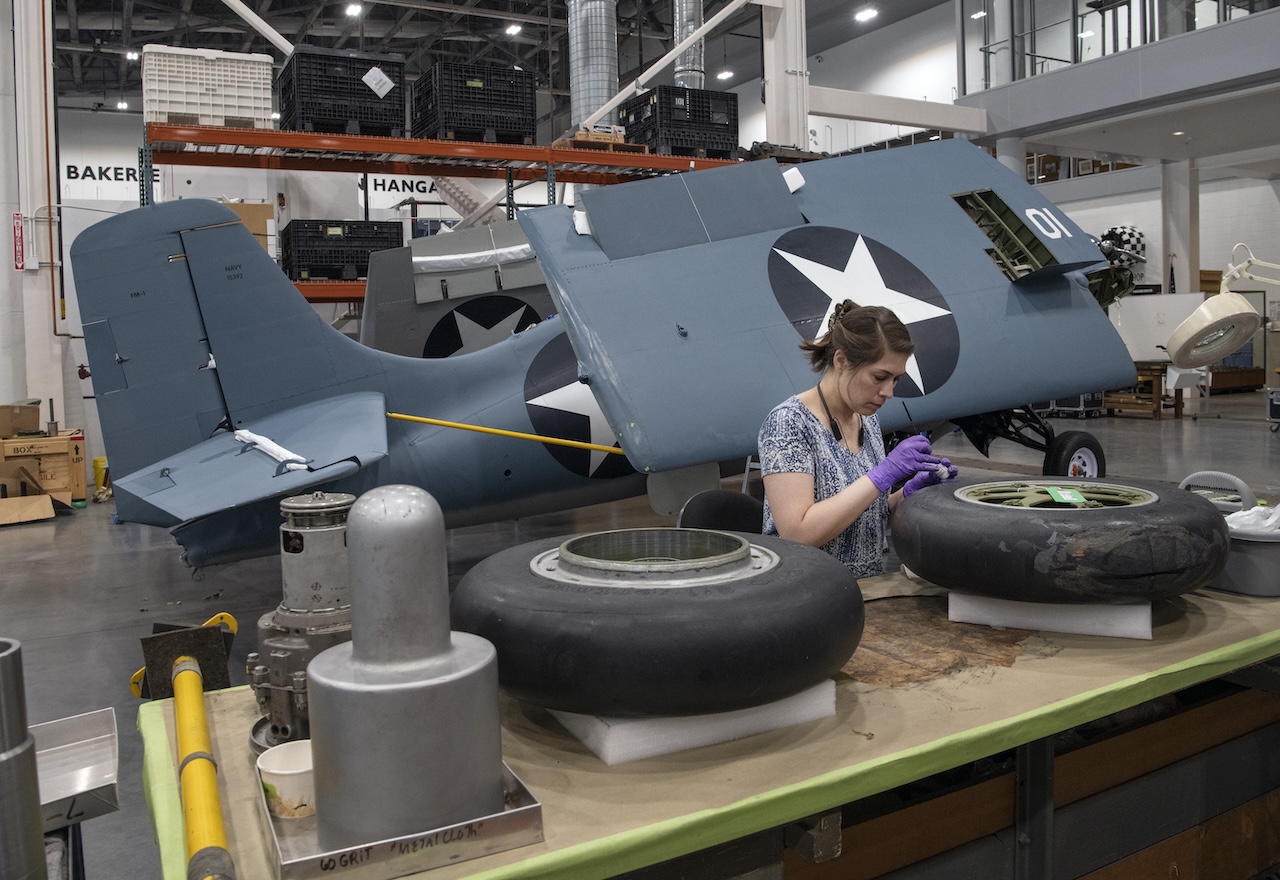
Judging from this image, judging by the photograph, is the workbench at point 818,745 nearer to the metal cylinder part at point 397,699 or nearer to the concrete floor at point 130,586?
the metal cylinder part at point 397,699

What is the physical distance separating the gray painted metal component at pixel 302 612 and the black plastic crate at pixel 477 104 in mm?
7799

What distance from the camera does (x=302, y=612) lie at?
4.69 feet

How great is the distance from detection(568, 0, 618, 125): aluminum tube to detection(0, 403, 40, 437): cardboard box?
25.1 feet

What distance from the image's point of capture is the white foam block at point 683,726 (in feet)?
4.33

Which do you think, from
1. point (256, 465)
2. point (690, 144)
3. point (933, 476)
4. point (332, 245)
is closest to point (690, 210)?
point (256, 465)

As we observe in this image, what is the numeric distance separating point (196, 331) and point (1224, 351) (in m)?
4.37

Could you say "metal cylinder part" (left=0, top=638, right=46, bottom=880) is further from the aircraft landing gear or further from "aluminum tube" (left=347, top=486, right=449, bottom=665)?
the aircraft landing gear

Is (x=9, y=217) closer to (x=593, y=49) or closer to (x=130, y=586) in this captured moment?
(x=130, y=586)

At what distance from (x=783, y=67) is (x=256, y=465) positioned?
8527mm

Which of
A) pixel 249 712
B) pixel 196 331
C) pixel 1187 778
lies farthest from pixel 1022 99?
pixel 249 712

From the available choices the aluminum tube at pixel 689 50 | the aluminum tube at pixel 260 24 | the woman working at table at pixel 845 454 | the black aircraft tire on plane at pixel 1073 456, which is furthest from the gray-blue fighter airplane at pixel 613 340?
the aluminum tube at pixel 689 50

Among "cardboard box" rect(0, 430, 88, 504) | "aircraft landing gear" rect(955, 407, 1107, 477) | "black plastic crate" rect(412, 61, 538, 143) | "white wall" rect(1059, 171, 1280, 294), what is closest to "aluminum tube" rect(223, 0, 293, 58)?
"black plastic crate" rect(412, 61, 538, 143)

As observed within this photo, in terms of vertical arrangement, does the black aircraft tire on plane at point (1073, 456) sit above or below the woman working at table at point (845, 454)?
below

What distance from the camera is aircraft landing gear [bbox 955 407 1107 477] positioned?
514 centimetres
